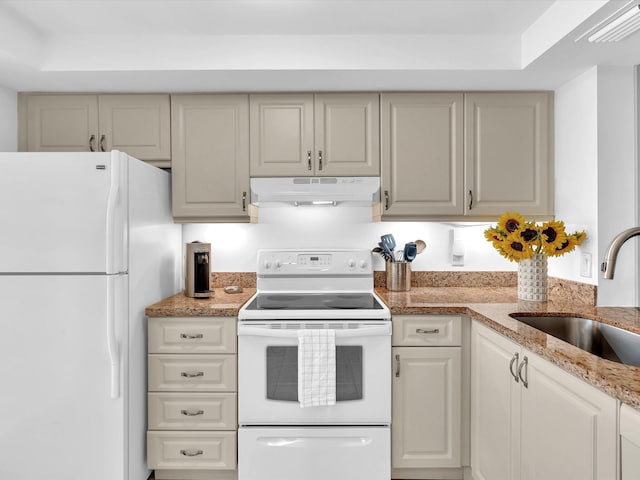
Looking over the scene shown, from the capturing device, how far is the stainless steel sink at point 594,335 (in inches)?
64.0

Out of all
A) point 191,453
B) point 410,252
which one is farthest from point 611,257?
point 191,453

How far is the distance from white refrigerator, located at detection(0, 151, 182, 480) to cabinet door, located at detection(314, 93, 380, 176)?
110 cm

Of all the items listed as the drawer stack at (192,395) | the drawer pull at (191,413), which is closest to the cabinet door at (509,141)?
the drawer stack at (192,395)

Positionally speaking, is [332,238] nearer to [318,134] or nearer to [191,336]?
[318,134]

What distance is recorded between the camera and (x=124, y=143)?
7.89ft

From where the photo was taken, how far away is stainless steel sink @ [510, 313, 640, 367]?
5.33ft

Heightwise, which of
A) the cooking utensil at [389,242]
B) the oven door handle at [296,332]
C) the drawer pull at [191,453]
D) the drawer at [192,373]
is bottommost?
the drawer pull at [191,453]

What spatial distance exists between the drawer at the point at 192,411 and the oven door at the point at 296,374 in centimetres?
8

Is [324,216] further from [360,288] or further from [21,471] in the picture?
[21,471]

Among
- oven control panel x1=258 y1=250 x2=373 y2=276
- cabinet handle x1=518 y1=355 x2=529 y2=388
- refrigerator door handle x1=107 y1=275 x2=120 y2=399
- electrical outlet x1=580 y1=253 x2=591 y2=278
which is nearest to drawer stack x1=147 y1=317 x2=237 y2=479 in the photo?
refrigerator door handle x1=107 y1=275 x2=120 y2=399

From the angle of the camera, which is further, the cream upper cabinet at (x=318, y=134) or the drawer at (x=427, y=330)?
the cream upper cabinet at (x=318, y=134)

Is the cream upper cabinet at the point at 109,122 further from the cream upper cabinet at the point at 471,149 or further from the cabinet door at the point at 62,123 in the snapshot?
the cream upper cabinet at the point at 471,149

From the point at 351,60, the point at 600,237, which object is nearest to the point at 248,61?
the point at 351,60

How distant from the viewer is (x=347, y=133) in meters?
2.41
